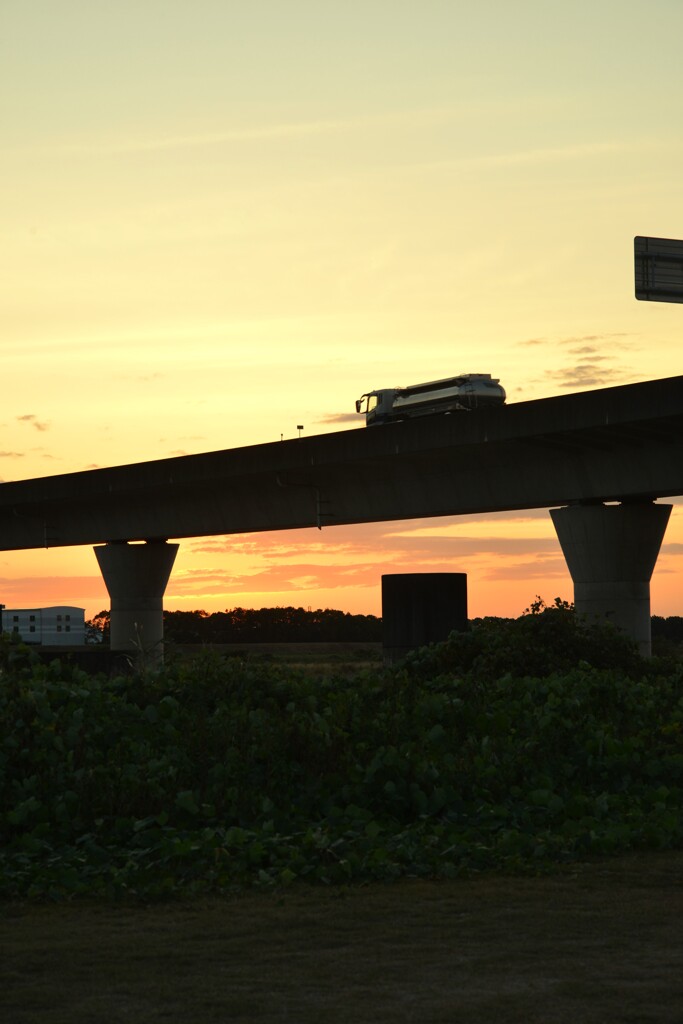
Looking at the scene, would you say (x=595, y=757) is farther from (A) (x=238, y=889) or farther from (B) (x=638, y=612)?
(B) (x=638, y=612)

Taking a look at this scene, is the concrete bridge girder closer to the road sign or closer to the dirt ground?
the road sign

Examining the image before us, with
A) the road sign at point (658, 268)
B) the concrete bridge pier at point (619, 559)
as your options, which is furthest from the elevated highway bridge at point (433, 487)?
the road sign at point (658, 268)

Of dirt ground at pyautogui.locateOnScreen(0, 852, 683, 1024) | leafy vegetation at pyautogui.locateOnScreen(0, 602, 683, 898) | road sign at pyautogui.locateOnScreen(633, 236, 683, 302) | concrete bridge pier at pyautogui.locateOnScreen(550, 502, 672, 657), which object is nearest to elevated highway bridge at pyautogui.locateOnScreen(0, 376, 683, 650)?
concrete bridge pier at pyautogui.locateOnScreen(550, 502, 672, 657)

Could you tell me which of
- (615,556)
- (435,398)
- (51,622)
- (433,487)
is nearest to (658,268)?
(615,556)

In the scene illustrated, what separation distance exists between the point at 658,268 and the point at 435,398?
2061cm

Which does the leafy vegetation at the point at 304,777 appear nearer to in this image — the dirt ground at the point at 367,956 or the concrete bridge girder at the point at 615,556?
the dirt ground at the point at 367,956

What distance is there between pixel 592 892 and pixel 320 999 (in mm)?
3448

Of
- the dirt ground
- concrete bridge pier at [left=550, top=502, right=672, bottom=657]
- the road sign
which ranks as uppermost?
the road sign

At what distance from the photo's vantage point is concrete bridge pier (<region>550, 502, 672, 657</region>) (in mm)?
35500

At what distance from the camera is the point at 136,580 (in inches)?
2172

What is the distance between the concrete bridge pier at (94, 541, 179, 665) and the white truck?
34.9ft

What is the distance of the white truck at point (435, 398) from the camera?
4900cm

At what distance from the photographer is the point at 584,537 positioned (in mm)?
36219

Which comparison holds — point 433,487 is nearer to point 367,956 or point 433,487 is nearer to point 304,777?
point 304,777
